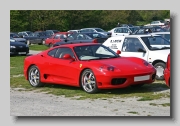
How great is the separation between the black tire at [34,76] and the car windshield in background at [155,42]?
3.48m

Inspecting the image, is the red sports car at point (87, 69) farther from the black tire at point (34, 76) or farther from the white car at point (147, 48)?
the white car at point (147, 48)

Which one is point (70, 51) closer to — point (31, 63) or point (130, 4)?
point (31, 63)

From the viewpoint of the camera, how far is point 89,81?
9.28 metres

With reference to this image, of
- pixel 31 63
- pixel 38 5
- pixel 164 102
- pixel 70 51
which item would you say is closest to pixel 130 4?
pixel 38 5

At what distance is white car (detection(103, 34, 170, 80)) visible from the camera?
11459 mm

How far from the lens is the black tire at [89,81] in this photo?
9188 mm

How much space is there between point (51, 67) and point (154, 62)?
10.4ft

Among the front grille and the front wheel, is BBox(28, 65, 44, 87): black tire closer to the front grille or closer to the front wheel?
the front wheel

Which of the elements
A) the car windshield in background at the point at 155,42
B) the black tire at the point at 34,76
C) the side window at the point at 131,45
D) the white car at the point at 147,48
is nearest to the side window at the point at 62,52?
the black tire at the point at 34,76

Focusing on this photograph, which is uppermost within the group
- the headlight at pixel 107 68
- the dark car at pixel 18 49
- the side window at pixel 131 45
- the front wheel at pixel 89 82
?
the dark car at pixel 18 49

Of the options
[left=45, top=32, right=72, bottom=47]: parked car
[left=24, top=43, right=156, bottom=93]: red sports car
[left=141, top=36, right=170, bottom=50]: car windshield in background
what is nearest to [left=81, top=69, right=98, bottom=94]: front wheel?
[left=24, top=43, right=156, bottom=93]: red sports car

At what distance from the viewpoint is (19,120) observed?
6535 millimetres

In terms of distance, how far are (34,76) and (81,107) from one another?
10.8 feet

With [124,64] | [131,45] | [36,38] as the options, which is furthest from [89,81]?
[36,38]
